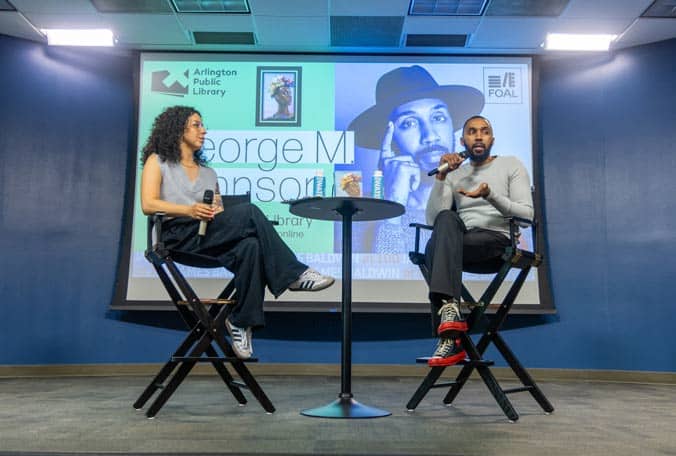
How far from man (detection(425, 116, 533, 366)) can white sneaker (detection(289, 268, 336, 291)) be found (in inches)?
16.8

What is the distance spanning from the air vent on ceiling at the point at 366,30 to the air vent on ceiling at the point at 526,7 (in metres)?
0.61

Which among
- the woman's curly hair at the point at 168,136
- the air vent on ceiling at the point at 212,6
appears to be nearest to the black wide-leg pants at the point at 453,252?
the woman's curly hair at the point at 168,136

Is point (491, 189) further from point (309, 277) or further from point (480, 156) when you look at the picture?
point (309, 277)

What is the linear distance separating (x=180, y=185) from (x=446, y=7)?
2325 mm

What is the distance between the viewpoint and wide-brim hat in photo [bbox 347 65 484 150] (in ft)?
15.2

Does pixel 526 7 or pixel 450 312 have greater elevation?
pixel 526 7

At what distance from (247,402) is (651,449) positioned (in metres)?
1.65

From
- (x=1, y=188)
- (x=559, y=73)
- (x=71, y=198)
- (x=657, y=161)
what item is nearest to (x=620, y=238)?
(x=657, y=161)

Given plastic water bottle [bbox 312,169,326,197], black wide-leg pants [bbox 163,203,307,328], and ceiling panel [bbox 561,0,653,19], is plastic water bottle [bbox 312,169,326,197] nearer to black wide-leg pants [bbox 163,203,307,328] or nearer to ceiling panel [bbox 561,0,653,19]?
black wide-leg pants [bbox 163,203,307,328]

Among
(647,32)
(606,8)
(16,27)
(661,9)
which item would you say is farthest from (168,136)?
(647,32)

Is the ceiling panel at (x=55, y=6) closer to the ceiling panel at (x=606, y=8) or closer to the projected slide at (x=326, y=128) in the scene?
the projected slide at (x=326, y=128)

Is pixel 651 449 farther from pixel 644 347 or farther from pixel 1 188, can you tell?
pixel 1 188

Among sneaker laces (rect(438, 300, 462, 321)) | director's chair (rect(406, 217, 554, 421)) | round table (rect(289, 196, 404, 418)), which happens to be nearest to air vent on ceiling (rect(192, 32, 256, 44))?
round table (rect(289, 196, 404, 418))

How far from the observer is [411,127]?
464cm
